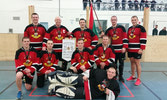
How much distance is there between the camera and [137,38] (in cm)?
374

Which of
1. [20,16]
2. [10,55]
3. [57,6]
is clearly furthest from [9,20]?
[10,55]

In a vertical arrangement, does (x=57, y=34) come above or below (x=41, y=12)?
below

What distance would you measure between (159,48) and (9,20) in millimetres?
13056

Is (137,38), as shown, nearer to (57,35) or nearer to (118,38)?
(118,38)

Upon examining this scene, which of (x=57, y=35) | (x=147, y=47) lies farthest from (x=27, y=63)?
(x=147, y=47)

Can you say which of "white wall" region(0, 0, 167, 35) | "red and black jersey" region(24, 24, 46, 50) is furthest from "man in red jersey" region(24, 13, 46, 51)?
"white wall" region(0, 0, 167, 35)

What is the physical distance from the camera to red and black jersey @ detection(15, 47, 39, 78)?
3.17m

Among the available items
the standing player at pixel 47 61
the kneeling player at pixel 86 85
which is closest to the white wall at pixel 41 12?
the standing player at pixel 47 61

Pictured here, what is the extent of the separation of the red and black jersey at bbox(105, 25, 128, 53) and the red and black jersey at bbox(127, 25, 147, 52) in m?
0.13

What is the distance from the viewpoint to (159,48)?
6324 millimetres

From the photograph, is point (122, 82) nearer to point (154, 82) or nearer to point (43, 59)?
point (154, 82)

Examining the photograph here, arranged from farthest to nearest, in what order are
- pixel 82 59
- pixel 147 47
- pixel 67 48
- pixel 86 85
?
pixel 147 47 < pixel 67 48 < pixel 82 59 < pixel 86 85

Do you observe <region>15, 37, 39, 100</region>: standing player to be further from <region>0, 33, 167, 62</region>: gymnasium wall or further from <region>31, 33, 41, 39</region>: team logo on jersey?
<region>0, 33, 167, 62</region>: gymnasium wall

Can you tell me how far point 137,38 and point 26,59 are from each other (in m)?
2.75
